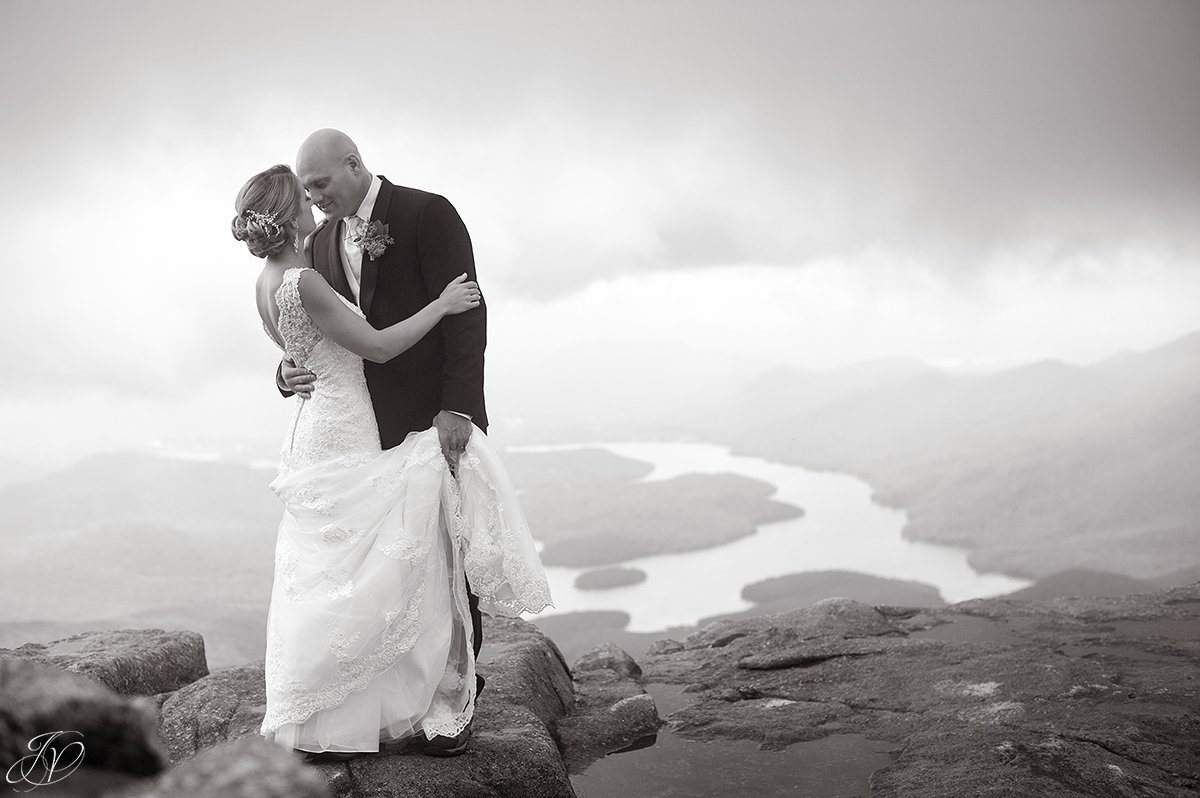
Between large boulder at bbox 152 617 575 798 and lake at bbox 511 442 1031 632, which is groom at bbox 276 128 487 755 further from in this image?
lake at bbox 511 442 1031 632

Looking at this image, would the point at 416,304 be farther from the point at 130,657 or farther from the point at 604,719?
the point at 130,657

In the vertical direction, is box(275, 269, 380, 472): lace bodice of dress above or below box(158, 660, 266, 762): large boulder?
above

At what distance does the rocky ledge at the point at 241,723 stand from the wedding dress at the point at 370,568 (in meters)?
0.29

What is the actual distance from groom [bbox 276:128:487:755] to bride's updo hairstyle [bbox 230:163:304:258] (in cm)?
37

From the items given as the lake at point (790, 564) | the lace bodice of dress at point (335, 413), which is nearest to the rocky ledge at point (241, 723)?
the lace bodice of dress at point (335, 413)

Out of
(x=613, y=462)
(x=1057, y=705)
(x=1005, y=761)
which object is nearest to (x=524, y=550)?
(x=1005, y=761)

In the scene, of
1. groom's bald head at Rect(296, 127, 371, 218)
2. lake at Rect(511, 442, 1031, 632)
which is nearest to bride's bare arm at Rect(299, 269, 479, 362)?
groom's bald head at Rect(296, 127, 371, 218)

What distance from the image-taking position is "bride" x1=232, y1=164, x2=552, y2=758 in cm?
436

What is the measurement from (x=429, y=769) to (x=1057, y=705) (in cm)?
447

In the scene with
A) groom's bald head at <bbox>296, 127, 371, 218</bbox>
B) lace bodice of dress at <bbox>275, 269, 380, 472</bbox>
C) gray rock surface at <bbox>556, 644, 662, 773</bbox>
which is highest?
groom's bald head at <bbox>296, 127, 371, 218</bbox>

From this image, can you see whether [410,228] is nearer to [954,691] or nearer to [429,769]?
[429,769]

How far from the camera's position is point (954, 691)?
6.51m

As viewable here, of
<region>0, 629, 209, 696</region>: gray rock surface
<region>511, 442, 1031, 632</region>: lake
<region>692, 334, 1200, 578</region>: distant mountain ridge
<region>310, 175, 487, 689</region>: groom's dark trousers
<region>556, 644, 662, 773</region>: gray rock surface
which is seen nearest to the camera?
<region>310, 175, 487, 689</region>: groom's dark trousers

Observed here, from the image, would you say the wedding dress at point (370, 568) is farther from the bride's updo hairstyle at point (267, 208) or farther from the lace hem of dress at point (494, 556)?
the bride's updo hairstyle at point (267, 208)
